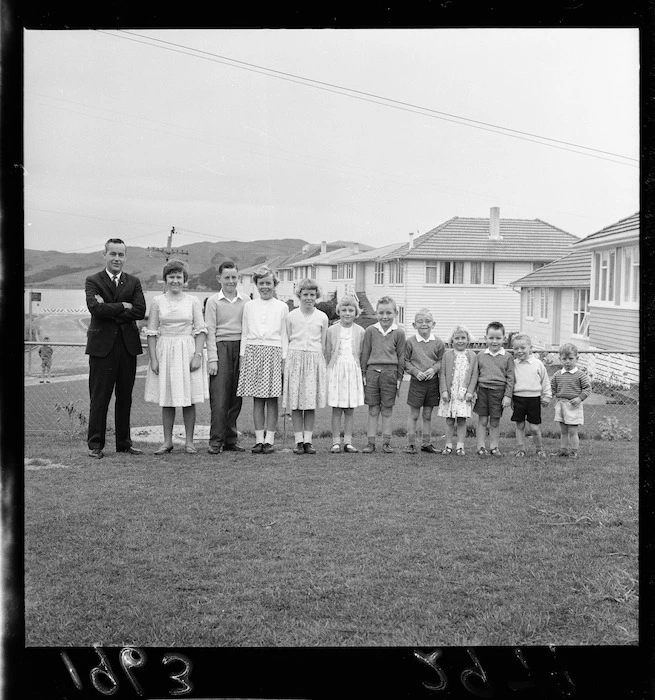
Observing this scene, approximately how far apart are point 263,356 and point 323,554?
100 inches

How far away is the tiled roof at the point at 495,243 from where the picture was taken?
1154 centimetres

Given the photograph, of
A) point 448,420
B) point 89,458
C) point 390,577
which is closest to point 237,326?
point 89,458

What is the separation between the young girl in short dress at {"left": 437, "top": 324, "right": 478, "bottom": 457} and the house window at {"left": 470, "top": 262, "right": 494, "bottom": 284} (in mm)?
4509

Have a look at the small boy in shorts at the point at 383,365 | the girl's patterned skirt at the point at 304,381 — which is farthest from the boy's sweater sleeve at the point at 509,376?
the girl's patterned skirt at the point at 304,381

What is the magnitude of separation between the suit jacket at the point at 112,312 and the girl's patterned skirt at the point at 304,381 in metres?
1.13

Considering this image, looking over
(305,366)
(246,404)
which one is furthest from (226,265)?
(246,404)

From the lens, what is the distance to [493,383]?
6.32 m

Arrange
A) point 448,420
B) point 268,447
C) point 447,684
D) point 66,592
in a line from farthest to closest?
point 448,420, point 268,447, point 66,592, point 447,684

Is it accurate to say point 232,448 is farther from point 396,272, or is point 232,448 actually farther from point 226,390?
point 396,272

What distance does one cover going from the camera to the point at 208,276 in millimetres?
6227

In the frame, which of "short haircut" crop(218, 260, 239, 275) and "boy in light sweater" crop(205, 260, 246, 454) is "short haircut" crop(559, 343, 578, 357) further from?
"short haircut" crop(218, 260, 239, 275)

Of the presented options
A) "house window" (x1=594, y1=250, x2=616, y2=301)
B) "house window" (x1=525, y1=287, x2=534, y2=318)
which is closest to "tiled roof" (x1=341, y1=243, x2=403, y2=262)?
"house window" (x1=525, y1=287, x2=534, y2=318)

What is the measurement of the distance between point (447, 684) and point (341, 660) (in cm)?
32

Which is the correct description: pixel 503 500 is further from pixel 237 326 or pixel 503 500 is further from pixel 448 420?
pixel 237 326
